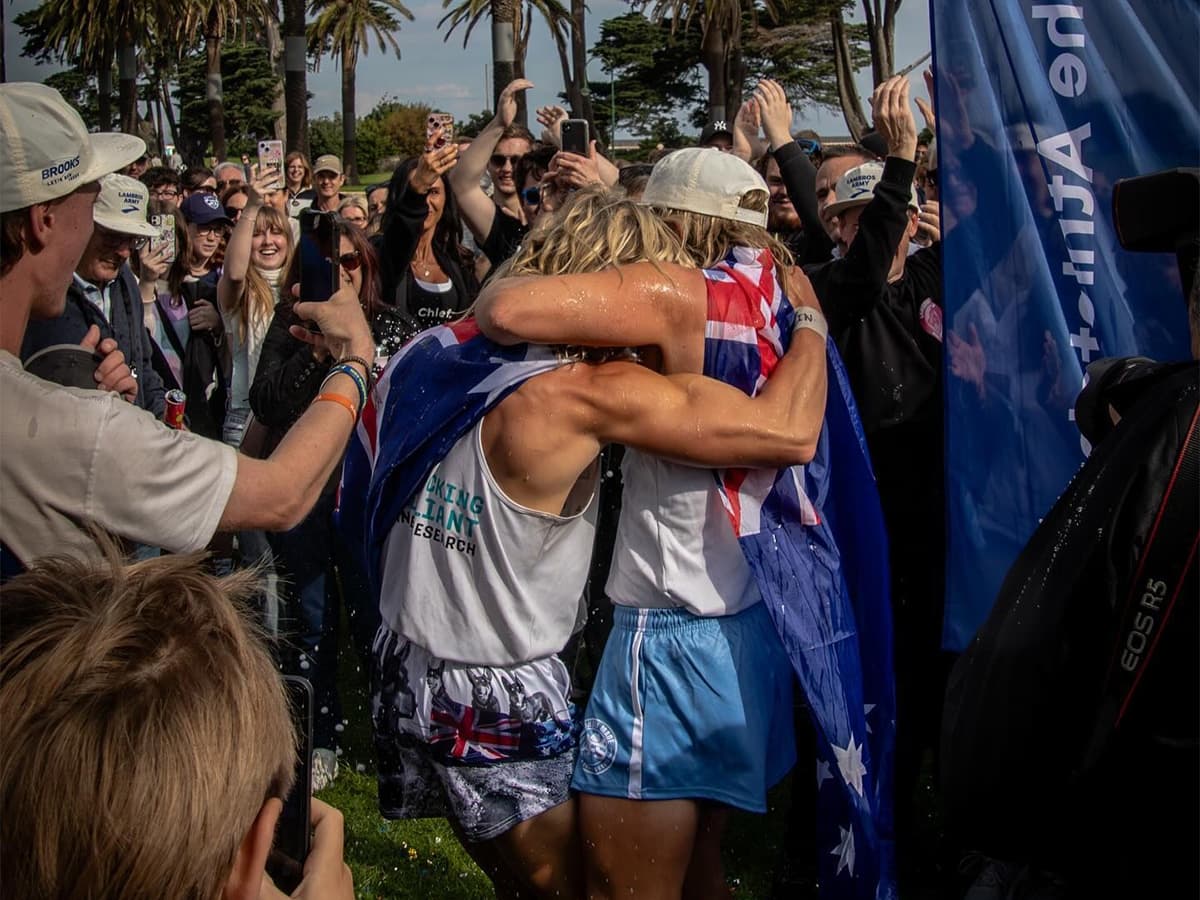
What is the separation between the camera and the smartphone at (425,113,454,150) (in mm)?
5195

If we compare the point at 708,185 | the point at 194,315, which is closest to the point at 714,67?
the point at 194,315

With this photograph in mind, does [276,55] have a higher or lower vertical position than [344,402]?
lower

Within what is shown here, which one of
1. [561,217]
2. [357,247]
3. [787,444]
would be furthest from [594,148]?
[787,444]

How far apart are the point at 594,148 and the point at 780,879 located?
2.99 meters

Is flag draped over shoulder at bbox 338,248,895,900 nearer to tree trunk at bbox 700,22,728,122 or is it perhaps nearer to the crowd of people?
the crowd of people

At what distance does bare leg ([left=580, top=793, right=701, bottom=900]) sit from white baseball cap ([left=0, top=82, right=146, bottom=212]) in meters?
1.59

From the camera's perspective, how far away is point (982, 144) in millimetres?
3262

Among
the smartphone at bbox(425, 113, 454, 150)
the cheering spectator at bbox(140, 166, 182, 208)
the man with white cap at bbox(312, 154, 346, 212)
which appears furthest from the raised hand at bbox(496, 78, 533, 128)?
the cheering spectator at bbox(140, 166, 182, 208)

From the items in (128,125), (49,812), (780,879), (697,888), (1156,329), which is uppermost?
(49,812)

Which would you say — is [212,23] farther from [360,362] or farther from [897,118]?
[360,362]

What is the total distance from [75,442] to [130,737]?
35.5 inches

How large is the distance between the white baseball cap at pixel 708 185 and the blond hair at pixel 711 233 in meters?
0.01

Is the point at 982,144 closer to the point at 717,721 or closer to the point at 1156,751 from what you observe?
the point at 717,721

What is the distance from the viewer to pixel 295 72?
19.3 m
